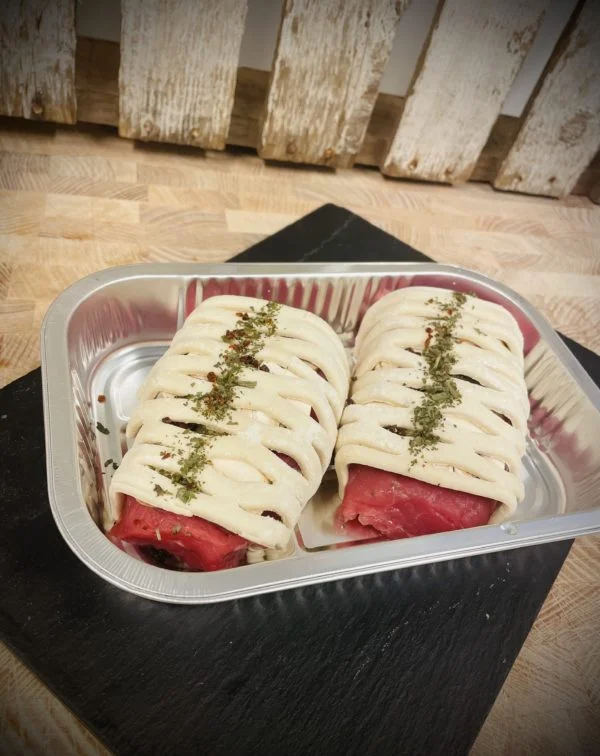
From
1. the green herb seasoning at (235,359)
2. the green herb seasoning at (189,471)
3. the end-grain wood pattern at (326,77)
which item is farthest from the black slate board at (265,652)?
the end-grain wood pattern at (326,77)

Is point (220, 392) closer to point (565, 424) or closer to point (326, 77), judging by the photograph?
point (565, 424)

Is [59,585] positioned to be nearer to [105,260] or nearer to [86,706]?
[86,706]

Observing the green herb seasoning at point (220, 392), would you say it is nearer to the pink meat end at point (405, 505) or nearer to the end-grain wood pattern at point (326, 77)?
the pink meat end at point (405, 505)

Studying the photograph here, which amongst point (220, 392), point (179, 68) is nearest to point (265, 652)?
point (220, 392)

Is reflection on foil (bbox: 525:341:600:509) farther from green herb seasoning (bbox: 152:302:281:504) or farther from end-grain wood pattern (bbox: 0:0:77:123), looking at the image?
end-grain wood pattern (bbox: 0:0:77:123)

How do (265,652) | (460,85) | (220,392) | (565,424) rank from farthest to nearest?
(460,85)
(565,424)
(220,392)
(265,652)

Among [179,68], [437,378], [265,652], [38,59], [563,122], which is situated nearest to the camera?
[265,652]
